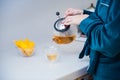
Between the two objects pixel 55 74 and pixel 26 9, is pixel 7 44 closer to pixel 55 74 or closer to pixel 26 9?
pixel 26 9

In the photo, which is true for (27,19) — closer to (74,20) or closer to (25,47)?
(25,47)

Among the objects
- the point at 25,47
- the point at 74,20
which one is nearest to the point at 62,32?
the point at 74,20

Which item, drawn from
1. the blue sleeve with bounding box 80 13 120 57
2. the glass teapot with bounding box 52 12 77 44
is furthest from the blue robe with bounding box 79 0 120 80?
the glass teapot with bounding box 52 12 77 44

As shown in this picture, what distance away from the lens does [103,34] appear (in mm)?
851

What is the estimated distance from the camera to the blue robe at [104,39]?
0.83 meters

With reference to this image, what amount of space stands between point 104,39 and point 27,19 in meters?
0.63

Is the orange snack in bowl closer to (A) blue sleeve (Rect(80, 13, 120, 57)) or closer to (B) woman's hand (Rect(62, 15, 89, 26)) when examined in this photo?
(B) woman's hand (Rect(62, 15, 89, 26))

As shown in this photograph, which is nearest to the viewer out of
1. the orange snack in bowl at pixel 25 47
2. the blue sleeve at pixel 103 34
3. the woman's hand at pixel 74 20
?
the blue sleeve at pixel 103 34

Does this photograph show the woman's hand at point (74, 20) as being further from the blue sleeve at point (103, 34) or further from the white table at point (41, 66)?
the white table at point (41, 66)

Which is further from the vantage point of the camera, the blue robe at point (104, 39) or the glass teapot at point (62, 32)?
the glass teapot at point (62, 32)

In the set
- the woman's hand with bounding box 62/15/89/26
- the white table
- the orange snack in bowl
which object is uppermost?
the woman's hand with bounding box 62/15/89/26

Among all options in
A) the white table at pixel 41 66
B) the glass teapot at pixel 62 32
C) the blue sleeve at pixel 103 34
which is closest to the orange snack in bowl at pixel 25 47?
the white table at pixel 41 66

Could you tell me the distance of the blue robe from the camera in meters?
0.83

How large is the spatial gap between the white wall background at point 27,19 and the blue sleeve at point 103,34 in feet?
1.57
